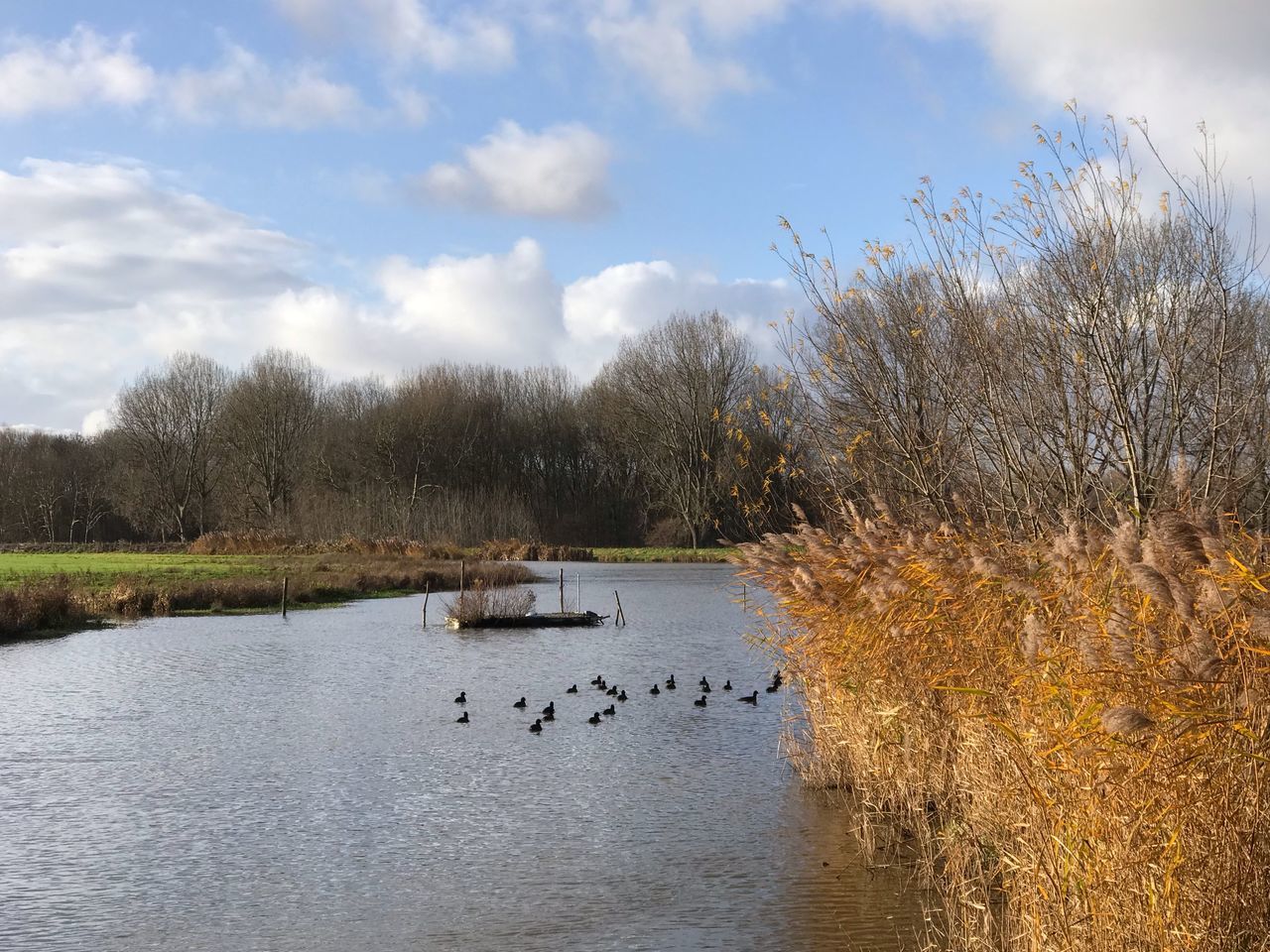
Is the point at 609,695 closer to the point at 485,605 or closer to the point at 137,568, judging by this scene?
the point at 485,605

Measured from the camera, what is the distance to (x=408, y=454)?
75.1 metres

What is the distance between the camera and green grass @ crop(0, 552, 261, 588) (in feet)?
125

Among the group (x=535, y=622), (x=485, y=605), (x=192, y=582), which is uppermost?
(x=192, y=582)

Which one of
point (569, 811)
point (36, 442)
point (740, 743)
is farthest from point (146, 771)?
point (36, 442)

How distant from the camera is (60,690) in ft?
64.6

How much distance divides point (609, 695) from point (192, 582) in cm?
2298

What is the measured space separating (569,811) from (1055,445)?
19.5 feet

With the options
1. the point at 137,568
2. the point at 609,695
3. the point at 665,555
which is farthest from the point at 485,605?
the point at 665,555

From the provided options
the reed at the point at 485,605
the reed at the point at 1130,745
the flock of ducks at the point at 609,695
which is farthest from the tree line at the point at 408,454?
the reed at the point at 1130,745

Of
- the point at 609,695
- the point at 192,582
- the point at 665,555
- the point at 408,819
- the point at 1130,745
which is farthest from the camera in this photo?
the point at 665,555

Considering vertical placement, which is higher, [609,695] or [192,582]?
[192,582]

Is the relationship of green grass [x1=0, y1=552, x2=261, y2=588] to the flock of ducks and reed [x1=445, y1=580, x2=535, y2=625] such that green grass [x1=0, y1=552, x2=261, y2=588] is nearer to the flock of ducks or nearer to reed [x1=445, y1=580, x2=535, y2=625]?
reed [x1=445, y1=580, x2=535, y2=625]

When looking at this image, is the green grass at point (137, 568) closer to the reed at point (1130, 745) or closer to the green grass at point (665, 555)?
the green grass at point (665, 555)

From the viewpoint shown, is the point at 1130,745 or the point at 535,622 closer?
the point at 1130,745
